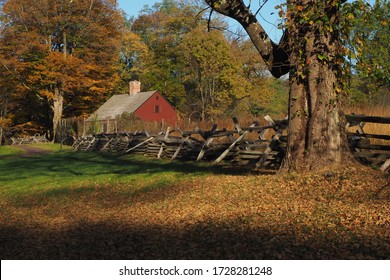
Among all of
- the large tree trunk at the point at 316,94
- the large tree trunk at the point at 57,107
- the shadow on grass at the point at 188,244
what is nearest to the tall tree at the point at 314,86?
the large tree trunk at the point at 316,94

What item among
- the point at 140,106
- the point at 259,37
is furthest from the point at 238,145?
the point at 140,106

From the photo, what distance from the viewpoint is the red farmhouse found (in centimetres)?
4941

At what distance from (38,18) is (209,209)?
43.2 meters

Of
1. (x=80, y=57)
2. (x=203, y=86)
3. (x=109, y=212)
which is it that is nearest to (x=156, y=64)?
(x=203, y=86)

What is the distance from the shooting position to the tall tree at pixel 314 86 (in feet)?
30.4

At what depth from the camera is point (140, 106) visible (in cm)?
5006

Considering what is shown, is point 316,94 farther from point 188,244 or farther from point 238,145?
point 238,145

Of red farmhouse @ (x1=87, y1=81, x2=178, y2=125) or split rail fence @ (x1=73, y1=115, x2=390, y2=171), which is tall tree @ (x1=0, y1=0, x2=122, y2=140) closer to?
red farmhouse @ (x1=87, y1=81, x2=178, y2=125)

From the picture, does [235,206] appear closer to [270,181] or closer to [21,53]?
[270,181]

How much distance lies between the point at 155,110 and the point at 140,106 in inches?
118

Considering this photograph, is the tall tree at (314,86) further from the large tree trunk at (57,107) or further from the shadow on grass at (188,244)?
the large tree trunk at (57,107)

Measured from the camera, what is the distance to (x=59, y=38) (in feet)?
163

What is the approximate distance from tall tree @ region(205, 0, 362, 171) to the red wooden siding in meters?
40.6

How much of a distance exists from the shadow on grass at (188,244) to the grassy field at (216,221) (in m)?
0.01
